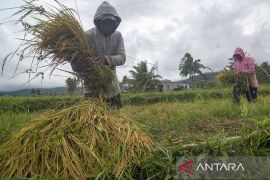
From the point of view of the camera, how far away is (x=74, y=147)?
7.93ft

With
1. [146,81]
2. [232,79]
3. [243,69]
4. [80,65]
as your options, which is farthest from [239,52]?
[80,65]

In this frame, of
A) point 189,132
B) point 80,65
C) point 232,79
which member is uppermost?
point 80,65

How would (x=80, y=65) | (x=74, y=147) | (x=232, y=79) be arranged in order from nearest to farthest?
(x=74, y=147) < (x=80, y=65) < (x=232, y=79)

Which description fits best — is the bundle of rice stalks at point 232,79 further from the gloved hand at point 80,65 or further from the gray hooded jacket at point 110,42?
the gloved hand at point 80,65

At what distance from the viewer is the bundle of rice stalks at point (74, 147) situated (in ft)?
7.31

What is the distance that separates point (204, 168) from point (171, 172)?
202 millimetres

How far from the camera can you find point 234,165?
2025mm

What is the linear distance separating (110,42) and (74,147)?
1.84m

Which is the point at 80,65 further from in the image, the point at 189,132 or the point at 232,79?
the point at 232,79

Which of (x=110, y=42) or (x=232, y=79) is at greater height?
(x=110, y=42)

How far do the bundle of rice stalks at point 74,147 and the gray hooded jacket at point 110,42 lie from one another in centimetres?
103

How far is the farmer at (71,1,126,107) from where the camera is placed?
3768 mm

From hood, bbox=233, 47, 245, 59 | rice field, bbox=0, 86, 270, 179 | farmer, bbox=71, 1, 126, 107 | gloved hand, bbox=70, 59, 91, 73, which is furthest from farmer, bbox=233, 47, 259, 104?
gloved hand, bbox=70, 59, 91, 73

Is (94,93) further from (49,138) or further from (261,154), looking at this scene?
(261,154)
